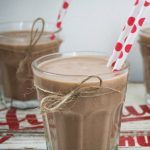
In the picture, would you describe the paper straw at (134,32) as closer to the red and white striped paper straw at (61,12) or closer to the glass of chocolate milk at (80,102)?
the glass of chocolate milk at (80,102)

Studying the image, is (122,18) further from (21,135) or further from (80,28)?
(21,135)

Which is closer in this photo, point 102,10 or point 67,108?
point 67,108

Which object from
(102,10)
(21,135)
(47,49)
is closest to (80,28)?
(102,10)

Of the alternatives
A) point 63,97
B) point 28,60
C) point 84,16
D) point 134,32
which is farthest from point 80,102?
point 84,16

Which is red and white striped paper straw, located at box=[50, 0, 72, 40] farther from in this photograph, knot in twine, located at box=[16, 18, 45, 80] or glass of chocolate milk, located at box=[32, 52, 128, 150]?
glass of chocolate milk, located at box=[32, 52, 128, 150]

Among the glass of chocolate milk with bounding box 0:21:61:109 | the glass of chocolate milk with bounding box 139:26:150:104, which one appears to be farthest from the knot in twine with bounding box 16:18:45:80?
the glass of chocolate milk with bounding box 139:26:150:104
